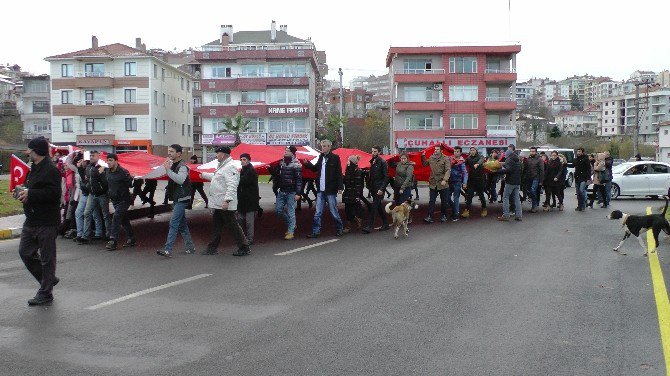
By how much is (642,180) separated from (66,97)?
58085 millimetres

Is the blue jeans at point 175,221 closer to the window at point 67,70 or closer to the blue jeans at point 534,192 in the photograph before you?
the blue jeans at point 534,192

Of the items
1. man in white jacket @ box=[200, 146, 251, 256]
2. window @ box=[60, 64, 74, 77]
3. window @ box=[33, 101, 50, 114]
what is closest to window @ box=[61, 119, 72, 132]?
window @ box=[60, 64, 74, 77]

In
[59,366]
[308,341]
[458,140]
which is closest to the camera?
[59,366]

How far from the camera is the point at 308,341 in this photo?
241 inches

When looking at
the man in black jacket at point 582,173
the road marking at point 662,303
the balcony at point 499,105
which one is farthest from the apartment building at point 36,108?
the road marking at point 662,303

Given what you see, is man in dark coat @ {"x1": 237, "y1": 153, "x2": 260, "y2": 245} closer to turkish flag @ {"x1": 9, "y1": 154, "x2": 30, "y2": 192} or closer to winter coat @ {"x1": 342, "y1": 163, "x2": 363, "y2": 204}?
winter coat @ {"x1": 342, "y1": 163, "x2": 363, "y2": 204}

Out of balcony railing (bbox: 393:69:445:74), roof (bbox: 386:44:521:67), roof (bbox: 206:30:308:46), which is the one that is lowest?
balcony railing (bbox: 393:69:445:74)

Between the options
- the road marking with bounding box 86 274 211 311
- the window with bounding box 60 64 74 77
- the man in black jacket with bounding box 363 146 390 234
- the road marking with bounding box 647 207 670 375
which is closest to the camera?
the road marking with bounding box 647 207 670 375

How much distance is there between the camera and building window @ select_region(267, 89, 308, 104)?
70.7 meters

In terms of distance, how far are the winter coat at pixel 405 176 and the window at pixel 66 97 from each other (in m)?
58.7

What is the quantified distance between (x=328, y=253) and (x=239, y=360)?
6.26m

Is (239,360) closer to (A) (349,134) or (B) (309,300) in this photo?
(B) (309,300)

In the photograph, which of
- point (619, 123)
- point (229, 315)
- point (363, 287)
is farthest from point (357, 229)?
point (619, 123)

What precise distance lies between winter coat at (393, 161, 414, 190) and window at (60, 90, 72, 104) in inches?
2310
